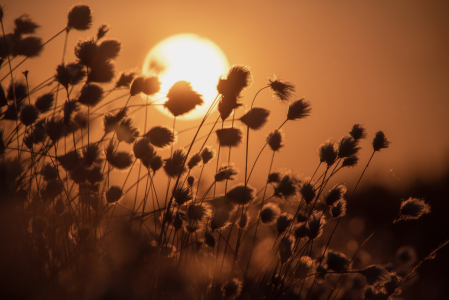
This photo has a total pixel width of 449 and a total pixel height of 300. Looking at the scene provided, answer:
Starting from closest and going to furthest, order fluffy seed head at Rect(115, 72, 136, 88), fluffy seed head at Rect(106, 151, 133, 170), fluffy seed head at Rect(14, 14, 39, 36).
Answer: fluffy seed head at Rect(106, 151, 133, 170)
fluffy seed head at Rect(115, 72, 136, 88)
fluffy seed head at Rect(14, 14, 39, 36)

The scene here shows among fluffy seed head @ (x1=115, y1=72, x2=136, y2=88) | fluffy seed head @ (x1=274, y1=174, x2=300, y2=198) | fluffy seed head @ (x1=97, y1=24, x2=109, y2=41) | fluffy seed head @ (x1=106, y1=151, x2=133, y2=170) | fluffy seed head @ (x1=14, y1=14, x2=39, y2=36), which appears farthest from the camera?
fluffy seed head @ (x1=14, y1=14, x2=39, y2=36)

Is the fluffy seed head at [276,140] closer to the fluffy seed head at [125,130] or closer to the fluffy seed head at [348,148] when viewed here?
the fluffy seed head at [348,148]

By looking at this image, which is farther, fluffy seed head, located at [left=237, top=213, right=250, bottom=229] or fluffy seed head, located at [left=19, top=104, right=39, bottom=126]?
fluffy seed head, located at [left=237, top=213, right=250, bottom=229]

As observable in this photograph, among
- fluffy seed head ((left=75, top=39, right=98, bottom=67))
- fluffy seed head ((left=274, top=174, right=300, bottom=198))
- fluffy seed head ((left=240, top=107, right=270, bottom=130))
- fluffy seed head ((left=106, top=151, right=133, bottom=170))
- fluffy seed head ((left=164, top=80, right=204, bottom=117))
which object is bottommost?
fluffy seed head ((left=274, top=174, right=300, bottom=198))

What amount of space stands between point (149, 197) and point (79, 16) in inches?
57.3

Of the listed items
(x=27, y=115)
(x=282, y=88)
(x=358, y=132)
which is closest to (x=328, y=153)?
(x=358, y=132)

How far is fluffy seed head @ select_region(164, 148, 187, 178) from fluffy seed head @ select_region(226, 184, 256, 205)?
36 centimetres

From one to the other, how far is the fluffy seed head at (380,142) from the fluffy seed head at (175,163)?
1267 mm

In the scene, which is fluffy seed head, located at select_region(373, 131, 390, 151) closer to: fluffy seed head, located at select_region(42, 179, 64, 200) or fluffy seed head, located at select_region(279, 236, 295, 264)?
fluffy seed head, located at select_region(279, 236, 295, 264)

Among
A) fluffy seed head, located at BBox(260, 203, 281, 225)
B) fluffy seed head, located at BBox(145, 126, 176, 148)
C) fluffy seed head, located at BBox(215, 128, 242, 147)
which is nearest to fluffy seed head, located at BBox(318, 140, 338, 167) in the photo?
fluffy seed head, located at BBox(260, 203, 281, 225)

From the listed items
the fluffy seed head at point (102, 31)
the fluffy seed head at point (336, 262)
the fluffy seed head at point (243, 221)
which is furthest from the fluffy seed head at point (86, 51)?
the fluffy seed head at point (336, 262)

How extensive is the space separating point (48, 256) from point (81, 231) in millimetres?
225

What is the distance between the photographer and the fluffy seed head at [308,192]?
239 centimetres

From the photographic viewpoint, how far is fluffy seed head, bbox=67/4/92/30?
268 cm
